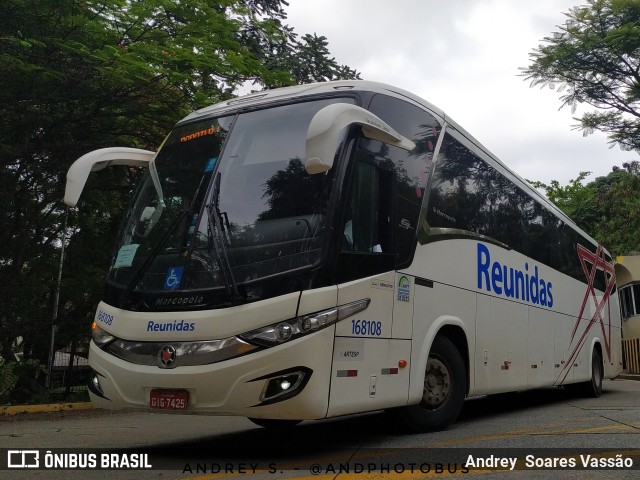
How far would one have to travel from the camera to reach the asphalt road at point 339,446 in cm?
527

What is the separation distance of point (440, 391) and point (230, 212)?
10.2ft

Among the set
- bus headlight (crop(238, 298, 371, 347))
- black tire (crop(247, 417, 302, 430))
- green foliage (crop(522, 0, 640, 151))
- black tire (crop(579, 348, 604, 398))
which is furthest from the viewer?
green foliage (crop(522, 0, 640, 151))

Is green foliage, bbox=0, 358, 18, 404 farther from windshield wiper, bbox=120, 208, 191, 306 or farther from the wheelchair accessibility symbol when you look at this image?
the wheelchair accessibility symbol

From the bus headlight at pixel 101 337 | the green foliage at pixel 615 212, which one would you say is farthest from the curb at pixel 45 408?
the green foliage at pixel 615 212

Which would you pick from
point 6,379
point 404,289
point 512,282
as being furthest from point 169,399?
point 6,379

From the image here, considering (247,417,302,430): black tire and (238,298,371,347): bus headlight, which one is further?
(247,417,302,430): black tire

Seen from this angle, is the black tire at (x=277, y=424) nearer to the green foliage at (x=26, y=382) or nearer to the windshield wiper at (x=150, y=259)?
the windshield wiper at (x=150, y=259)

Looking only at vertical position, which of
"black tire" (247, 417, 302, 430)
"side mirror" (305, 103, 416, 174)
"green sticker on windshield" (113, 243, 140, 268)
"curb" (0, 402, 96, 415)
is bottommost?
"curb" (0, 402, 96, 415)

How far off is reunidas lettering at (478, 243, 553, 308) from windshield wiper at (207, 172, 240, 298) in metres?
3.86

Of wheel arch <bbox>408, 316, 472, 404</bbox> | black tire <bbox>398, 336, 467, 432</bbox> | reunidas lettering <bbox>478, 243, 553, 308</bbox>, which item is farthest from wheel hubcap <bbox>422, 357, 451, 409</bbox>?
reunidas lettering <bbox>478, 243, 553, 308</bbox>

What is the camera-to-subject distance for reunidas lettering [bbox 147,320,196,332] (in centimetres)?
554

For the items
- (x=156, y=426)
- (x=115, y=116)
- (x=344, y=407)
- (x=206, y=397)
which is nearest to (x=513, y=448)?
(x=344, y=407)

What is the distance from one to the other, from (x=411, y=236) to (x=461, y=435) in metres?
2.14

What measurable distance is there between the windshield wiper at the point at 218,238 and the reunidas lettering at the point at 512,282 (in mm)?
3858
